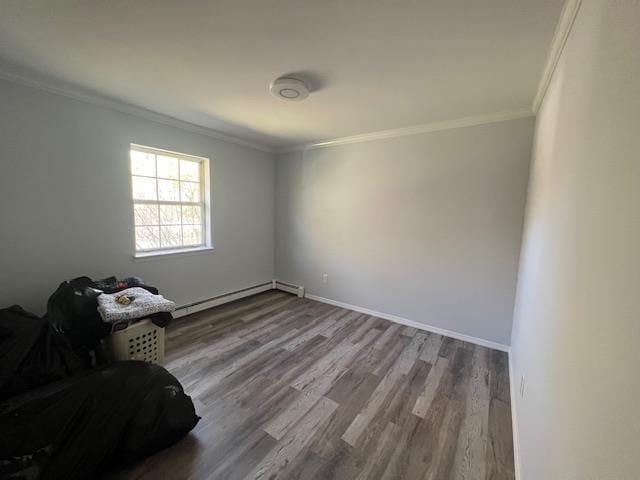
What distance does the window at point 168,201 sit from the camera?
2916 millimetres

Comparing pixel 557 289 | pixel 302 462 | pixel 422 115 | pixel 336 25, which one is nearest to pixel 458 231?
pixel 422 115

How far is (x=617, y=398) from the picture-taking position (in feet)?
1.72

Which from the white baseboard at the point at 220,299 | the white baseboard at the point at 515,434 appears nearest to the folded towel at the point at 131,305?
the white baseboard at the point at 220,299

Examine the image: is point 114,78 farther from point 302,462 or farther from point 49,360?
point 302,462

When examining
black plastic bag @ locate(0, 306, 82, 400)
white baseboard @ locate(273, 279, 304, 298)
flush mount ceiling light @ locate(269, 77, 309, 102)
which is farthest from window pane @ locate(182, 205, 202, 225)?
flush mount ceiling light @ locate(269, 77, 309, 102)

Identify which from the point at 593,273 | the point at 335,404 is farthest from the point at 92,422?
the point at 593,273

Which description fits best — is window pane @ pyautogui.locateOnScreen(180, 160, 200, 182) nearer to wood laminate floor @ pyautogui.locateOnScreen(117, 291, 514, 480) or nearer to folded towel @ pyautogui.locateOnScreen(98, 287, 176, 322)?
folded towel @ pyautogui.locateOnScreen(98, 287, 176, 322)

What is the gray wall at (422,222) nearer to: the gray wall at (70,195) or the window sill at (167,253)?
the window sill at (167,253)

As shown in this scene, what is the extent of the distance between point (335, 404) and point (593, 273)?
5.72ft

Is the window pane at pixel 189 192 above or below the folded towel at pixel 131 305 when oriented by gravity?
above

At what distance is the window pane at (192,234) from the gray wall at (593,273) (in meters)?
3.59

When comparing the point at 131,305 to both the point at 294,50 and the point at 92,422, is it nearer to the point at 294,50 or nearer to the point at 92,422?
the point at 92,422

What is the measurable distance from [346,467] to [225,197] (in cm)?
326

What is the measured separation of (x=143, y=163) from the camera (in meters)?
2.92
